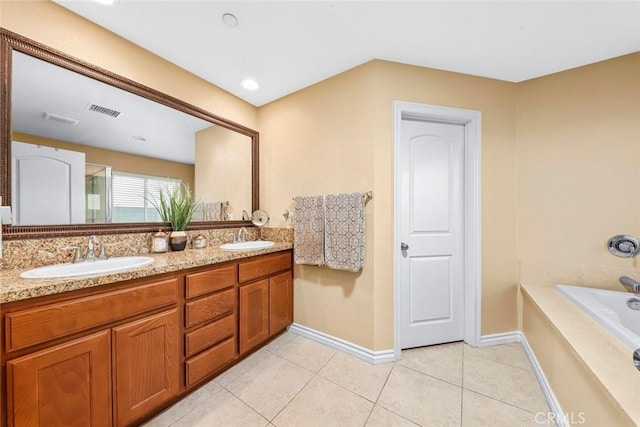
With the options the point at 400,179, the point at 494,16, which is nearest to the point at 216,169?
the point at 400,179

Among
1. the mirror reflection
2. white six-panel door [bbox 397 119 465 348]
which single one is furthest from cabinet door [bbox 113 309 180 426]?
white six-panel door [bbox 397 119 465 348]

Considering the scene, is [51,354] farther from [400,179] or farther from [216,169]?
[400,179]

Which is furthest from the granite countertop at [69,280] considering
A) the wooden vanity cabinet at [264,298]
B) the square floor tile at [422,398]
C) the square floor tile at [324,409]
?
the square floor tile at [422,398]

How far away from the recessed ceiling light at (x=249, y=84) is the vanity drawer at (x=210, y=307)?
1739mm

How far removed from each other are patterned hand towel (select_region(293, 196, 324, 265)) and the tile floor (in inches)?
30.2

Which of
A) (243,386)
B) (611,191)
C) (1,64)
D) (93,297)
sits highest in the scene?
→ (1,64)

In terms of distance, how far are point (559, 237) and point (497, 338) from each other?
957mm

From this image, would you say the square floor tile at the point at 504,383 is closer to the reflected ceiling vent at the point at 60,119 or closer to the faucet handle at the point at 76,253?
the faucet handle at the point at 76,253

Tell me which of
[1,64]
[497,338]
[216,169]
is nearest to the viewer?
[1,64]

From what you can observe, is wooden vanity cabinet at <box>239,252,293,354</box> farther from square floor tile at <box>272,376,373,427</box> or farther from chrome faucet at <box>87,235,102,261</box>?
chrome faucet at <box>87,235,102,261</box>

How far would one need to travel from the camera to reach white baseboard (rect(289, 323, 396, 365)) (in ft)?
5.62

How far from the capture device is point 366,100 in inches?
69.6

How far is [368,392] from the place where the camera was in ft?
4.72

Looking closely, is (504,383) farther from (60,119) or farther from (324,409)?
(60,119)
